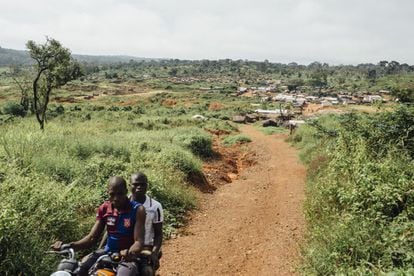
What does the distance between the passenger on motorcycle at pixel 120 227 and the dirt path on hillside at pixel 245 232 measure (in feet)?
10.6

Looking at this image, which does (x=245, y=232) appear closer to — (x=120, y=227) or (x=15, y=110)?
(x=120, y=227)

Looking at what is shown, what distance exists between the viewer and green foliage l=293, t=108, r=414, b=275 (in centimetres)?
550

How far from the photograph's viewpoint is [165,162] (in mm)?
12930

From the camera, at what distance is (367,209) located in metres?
6.74

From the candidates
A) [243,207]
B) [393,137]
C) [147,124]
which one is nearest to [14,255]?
[243,207]

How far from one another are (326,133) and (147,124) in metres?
13.0

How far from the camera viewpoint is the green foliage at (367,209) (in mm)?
5500

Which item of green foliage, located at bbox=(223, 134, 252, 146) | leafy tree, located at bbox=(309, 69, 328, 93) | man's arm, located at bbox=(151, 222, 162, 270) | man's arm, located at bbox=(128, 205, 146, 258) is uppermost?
man's arm, located at bbox=(128, 205, 146, 258)

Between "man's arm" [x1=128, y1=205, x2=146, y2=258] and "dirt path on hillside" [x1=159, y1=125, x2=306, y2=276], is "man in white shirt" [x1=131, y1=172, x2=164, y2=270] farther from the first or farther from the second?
"dirt path on hillside" [x1=159, y1=125, x2=306, y2=276]

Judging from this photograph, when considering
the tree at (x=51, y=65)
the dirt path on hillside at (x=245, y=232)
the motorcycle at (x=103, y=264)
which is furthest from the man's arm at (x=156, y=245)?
the tree at (x=51, y=65)

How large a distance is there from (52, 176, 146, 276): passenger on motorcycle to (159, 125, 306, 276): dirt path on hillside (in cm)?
322

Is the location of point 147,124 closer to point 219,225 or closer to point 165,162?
point 165,162

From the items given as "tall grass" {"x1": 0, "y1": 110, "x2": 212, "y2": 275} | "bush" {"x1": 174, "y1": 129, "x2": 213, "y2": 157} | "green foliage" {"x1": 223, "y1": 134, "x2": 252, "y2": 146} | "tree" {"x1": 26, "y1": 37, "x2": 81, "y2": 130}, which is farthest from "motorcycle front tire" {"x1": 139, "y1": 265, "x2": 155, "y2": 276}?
"tree" {"x1": 26, "y1": 37, "x2": 81, "y2": 130}

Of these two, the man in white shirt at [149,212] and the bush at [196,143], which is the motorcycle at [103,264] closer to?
the man in white shirt at [149,212]
